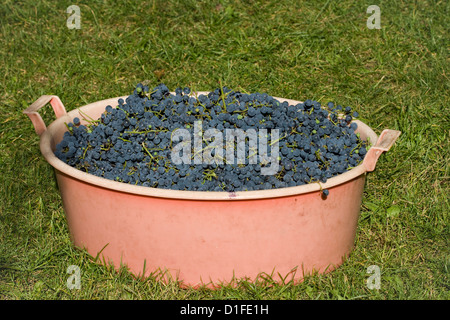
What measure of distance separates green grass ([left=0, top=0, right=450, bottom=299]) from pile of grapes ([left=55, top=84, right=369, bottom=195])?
0.41m

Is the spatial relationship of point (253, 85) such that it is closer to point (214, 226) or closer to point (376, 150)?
point (376, 150)

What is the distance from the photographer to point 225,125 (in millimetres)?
2424

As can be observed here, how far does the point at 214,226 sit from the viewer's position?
6.87 ft

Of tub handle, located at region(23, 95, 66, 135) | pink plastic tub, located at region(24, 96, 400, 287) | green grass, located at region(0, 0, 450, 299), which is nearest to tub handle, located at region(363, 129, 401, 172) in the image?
pink plastic tub, located at region(24, 96, 400, 287)

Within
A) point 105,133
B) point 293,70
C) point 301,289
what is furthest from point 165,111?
point 293,70

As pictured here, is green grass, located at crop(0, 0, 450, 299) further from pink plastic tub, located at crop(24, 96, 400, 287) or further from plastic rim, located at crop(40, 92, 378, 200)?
plastic rim, located at crop(40, 92, 378, 200)

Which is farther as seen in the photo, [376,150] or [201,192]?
[376,150]

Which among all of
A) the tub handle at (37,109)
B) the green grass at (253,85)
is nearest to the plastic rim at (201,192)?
the tub handle at (37,109)

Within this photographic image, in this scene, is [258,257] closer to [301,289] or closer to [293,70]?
[301,289]

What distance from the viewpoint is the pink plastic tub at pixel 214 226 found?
2072 millimetres

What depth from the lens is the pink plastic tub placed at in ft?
6.80

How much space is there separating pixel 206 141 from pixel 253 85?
1.34m

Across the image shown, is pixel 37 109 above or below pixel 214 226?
above

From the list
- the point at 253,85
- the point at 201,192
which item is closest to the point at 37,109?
the point at 201,192
